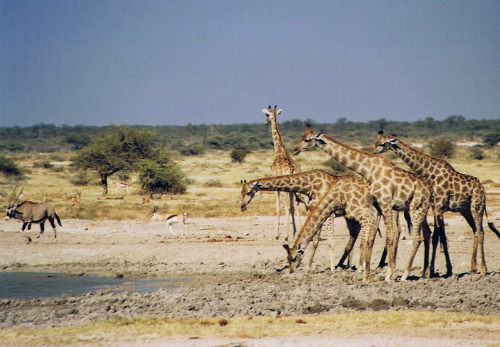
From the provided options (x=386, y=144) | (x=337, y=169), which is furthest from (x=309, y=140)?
(x=337, y=169)

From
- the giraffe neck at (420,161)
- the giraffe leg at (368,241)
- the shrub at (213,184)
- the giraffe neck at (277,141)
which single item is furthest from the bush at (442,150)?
the giraffe leg at (368,241)

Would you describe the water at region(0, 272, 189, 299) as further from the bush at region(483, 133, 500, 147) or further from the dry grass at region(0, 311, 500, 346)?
the bush at region(483, 133, 500, 147)

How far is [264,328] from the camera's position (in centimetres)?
1002

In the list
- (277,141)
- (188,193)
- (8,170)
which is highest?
(277,141)

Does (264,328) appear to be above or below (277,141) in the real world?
below

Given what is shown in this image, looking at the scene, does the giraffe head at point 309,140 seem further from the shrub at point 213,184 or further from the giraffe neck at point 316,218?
the shrub at point 213,184

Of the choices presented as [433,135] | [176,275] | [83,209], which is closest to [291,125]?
[433,135]

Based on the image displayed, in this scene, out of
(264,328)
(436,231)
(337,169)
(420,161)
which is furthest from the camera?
(337,169)

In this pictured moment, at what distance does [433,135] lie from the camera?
329 ft

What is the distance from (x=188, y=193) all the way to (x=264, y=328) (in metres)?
24.4

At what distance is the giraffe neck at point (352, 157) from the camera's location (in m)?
13.1

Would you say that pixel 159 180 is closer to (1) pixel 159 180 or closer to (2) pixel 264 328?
A: (1) pixel 159 180

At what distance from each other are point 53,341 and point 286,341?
331cm

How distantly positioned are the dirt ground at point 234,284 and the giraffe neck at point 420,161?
7.09ft
